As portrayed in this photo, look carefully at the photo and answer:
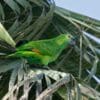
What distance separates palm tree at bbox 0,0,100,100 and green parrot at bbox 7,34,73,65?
0.03 meters

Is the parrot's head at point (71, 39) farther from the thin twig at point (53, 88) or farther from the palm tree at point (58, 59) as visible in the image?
the thin twig at point (53, 88)

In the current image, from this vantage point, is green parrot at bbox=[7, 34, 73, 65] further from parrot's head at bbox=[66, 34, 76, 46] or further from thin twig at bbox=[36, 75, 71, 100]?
thin twig at bbox=[36, 75, 71, 100]

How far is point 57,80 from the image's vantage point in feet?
5.51

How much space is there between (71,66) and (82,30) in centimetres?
18

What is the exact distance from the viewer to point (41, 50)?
186 centimetres

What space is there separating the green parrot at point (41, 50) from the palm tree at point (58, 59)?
0.09ft

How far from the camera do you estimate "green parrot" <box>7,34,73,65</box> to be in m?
1.80

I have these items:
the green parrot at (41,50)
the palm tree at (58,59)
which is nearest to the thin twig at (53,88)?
the palm tree at (58,59)

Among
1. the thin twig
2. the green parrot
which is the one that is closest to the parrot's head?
the green parrot

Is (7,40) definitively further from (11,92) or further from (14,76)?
(11,92)

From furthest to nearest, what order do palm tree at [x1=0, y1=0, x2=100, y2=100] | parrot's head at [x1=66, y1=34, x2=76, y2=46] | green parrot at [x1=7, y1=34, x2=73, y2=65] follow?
parrot's head at [x1=66, y1=34, x2=76, y2=46]
green parrot at [x1=7, y1=34, x2=73, y2=65]
palm tree at [x1=0, y1=0, x2=100, y2=100]

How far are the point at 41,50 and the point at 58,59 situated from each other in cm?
27

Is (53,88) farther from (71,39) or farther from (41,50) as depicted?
(71,39)

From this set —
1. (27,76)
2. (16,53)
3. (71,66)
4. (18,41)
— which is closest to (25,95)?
(27,76)
